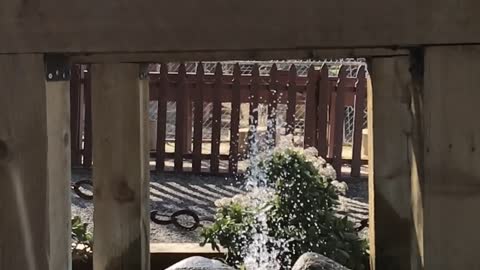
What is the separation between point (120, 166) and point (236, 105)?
22.5ft

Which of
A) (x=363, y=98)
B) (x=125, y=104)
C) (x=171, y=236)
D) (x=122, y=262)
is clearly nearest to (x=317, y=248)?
(x=122, y=262)

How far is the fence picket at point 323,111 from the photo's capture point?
925 centimetres

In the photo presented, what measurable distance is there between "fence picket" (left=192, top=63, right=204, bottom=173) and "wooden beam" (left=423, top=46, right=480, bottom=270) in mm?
8422

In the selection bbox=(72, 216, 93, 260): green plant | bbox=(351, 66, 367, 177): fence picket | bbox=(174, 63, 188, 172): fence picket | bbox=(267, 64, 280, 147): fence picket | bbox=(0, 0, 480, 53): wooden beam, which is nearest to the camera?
bbox=(0, 0, 480, 53): wooden beam

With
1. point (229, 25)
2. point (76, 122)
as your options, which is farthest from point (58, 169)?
point (76, 122)

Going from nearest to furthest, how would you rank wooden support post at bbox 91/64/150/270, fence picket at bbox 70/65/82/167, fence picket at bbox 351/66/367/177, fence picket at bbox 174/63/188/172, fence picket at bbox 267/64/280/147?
wooden support post at bbox 91/64/150/270 < fence picket at bbox 351/66/367/177 < fence picket at bbox 267/64/280/147 < fence picket at bbox 174/63/188/172 < fence picket at bbox 70/65/82/167

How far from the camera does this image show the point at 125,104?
8.52ft

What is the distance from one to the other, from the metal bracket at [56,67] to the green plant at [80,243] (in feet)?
8.11

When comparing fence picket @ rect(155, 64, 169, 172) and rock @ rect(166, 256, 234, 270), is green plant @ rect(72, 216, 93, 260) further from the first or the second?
fence picket @ rect(155, 64, 169, 172)

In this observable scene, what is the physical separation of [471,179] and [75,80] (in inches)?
353

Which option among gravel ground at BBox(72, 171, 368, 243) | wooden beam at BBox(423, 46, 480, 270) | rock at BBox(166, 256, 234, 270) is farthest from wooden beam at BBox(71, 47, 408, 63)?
gravel ground at BBox(72, 171, 368, 243)

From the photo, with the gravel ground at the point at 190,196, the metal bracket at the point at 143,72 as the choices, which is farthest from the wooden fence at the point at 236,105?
the metal bracket at the point at 143,72

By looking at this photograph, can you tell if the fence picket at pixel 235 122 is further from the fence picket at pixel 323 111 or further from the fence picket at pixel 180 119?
the fence picket at pixel 323 111

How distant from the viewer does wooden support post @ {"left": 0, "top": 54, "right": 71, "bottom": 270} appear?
1250mm
